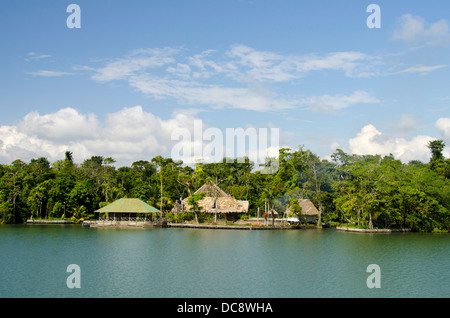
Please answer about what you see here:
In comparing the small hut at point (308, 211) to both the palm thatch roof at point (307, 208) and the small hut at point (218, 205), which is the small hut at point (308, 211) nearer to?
the palm thatch roof at point (307, 208)

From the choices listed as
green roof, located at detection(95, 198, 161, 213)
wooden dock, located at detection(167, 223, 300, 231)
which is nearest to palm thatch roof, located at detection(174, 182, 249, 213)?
wooden dock, located at detection(167, 223, 300, 231)

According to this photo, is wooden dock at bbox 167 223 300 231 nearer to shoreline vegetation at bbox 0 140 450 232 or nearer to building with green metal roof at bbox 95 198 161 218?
shoreline vegetation at bbox 0 140 450 232

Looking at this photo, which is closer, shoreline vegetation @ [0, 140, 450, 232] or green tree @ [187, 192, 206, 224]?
shoreline vegetation @ [0, 140, 450, 232]

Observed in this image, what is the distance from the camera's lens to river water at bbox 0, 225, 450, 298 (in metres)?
17.9

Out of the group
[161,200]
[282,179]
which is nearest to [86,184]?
[161,200]

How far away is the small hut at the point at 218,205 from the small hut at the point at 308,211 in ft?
20.8

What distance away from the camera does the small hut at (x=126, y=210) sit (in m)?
50.6

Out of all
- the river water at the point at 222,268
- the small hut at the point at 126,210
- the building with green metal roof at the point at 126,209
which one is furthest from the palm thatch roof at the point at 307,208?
the small hut at the point at 126,210

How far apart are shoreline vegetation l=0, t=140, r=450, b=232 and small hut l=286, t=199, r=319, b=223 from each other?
0.58 metres

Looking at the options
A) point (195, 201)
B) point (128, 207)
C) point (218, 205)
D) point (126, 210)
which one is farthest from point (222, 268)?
point (128, 207)

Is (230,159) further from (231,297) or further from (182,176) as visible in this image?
(231,297)

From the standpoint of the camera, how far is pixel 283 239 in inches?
1457

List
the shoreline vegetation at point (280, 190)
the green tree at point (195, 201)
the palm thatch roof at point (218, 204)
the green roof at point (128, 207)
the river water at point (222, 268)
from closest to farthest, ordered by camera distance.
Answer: the river water at point (222, 268)
the shoreline vegetation at point (280, 190)
the green tree at point (195, 201)
the green roof at point (128, 207)
the palm thatch roof at point (218, 204)
